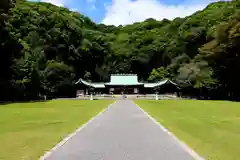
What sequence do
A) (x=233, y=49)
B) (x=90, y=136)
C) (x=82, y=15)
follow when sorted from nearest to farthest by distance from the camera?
(x=90, y=136), (x=233, y=49), (x=82, y=15)

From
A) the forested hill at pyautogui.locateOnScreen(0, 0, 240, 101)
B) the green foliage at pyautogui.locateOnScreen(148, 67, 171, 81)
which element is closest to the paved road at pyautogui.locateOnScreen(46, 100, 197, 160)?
the forested hill at pyautogui.locateOnScreen(0, 0, 240, 101)

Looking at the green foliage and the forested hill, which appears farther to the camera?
the green foliage

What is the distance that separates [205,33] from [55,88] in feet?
111

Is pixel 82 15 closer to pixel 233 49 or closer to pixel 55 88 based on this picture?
pixel 55 88

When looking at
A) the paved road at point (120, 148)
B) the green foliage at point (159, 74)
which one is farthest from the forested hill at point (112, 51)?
the paved road at point (120, 148)

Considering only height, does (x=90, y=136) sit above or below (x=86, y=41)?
below

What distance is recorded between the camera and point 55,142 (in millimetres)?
12336

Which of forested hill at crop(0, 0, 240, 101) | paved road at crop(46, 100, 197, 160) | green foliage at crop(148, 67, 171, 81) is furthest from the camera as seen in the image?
green foliage at crop(148, 67, 171, 81)

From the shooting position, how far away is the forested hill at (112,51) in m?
58.2

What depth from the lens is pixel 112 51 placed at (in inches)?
4365

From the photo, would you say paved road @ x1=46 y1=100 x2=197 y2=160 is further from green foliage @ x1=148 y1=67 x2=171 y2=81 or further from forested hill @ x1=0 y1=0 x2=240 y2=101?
green foliage @ x1=148 y1=67 x2=171 y2=81

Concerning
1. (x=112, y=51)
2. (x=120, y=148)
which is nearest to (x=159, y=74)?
(x=112, y=51)

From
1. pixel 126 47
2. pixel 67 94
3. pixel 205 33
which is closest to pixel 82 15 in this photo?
pixel 126 47

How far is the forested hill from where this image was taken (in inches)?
2291
